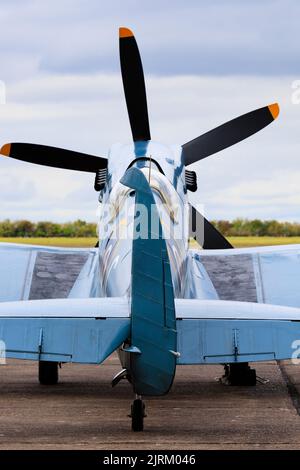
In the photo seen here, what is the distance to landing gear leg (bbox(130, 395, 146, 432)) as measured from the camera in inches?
442

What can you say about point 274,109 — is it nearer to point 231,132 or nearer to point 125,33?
point 231,132

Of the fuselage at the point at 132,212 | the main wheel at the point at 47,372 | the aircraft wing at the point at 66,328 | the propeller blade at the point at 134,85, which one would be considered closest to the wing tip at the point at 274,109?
the propeller blade at the point at 134,85

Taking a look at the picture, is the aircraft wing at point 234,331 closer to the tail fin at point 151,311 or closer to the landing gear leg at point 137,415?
the landing gear leg at point 137,415

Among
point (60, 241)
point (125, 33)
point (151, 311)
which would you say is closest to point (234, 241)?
point (60, 241)

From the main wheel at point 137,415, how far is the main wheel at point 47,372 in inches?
173

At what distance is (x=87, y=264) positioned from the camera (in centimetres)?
1828

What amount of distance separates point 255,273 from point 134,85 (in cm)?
352

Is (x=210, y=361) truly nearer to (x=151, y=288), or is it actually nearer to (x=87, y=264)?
(x=151, y=288)

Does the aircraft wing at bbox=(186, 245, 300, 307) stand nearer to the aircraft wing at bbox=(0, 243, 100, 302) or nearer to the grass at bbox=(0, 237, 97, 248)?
the aircraft wing at bbox=(0, 243, 100, 302)

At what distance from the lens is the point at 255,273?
18.9 meters

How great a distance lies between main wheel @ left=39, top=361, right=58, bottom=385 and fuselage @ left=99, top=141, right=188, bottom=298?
1.84 metres
